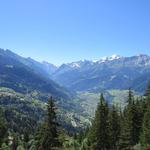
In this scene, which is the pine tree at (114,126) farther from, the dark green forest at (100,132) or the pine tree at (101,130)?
the pine tree at (101,130)

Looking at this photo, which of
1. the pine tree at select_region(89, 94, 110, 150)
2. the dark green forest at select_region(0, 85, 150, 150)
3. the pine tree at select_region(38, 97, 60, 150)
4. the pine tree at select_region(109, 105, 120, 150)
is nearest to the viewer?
the dark green forest at select_region(0, 85, 150, 150)

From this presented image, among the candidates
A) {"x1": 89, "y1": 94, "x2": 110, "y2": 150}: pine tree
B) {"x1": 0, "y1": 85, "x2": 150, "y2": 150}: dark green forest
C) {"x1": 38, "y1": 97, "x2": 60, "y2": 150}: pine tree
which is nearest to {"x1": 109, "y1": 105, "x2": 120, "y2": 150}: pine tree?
{"x1": 0, "y1": 85, "x2": 150, "y2": 150}: dark green forest

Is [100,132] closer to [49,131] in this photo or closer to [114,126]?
[114,126]

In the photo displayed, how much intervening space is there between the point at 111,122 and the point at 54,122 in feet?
160

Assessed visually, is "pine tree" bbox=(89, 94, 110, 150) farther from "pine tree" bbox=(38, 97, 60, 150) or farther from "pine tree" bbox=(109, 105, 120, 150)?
"pine tree" bbox=(38, 97, 60, 150)

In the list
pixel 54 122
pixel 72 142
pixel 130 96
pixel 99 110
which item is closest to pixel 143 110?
pixel 130 96

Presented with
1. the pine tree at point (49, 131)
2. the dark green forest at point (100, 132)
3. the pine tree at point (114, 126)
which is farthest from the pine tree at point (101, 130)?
the pine tree at point (49, 131)

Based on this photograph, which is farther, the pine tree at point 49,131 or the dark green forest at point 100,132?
the pine tree at point 49,131

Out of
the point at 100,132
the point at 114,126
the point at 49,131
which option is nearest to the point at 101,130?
the point at 100,132

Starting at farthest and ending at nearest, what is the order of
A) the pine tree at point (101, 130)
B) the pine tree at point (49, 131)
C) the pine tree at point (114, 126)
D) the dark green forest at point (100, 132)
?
the pine tree at point (114, 126) → the pine tree at point (101, 130) → the pine tree at point (49, 131) → the dark green forest at point (100, 132)

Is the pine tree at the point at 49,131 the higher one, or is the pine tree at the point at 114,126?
the pine tree at the point at 114,126

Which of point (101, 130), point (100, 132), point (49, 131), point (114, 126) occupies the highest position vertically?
point (114, 126)

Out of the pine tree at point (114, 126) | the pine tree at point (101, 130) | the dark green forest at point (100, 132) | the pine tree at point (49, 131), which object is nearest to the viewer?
the dark green forest at point (100, 132)

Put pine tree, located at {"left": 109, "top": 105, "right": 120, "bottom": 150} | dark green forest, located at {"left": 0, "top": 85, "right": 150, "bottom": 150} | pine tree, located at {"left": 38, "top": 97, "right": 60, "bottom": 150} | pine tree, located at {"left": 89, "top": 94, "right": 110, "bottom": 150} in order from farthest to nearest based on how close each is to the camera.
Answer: pine tree, located at {"left": 109, "top": 105, "right": 120, "bottom": 150} → pine tree, located at {"left": 89, "top": 94, "right": 110, "bottom": 150} → pine tree, located at {"left": 38, "top": 97, "right": 60, "bottom": 150} → dark green forest, located at {"left": 0, "top": 85, "right": 150, "bottom": 150}
